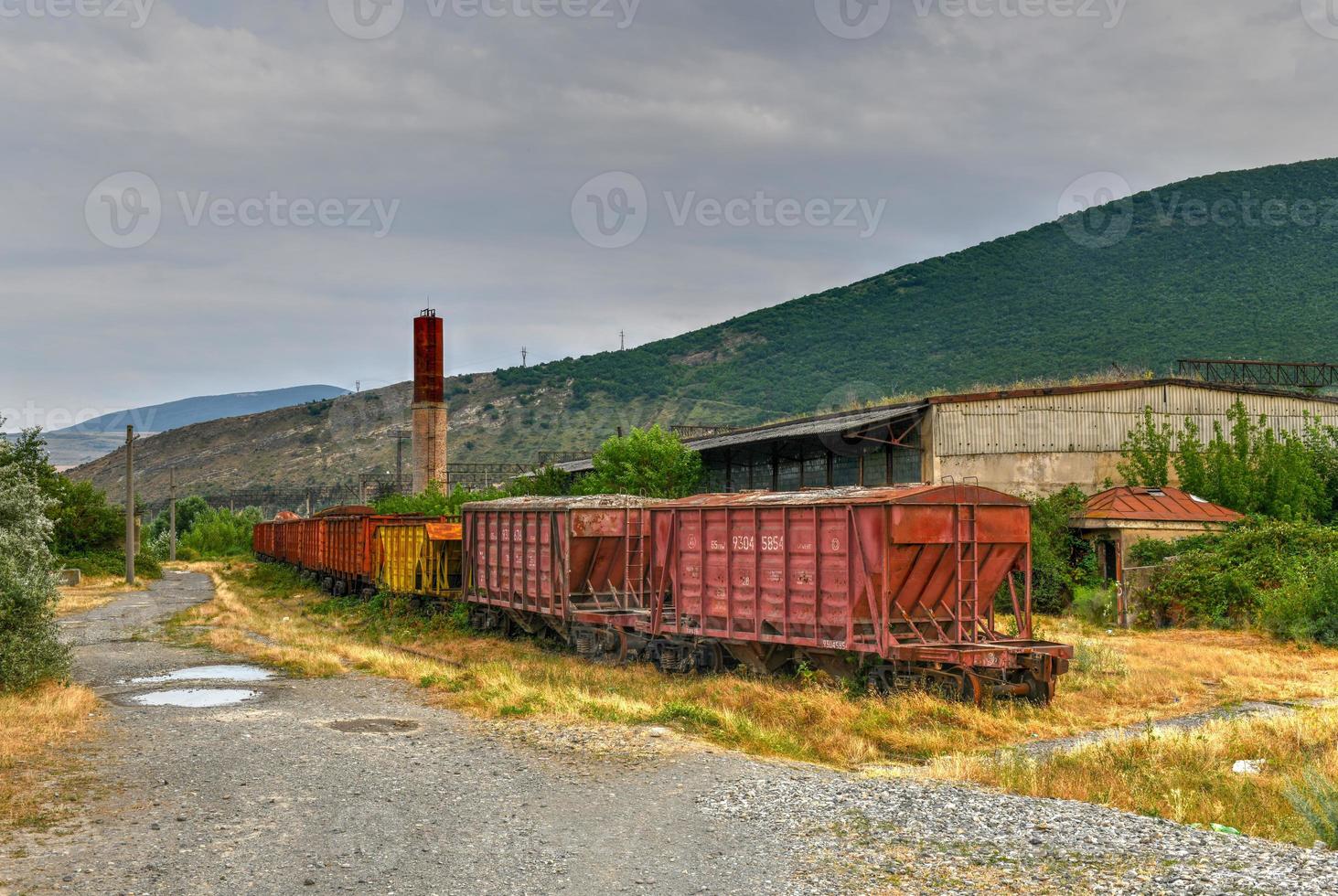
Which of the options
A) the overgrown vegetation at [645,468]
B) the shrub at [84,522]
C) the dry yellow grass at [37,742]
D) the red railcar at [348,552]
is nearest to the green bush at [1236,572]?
the overgrown vegetation at [645,468]

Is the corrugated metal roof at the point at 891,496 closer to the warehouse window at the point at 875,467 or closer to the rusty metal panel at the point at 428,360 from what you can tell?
the warehouse window at the point at 875,467

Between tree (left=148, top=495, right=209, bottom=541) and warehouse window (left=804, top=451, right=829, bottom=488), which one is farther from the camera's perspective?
tree (left=148, top=495, right=209, bottom=541)

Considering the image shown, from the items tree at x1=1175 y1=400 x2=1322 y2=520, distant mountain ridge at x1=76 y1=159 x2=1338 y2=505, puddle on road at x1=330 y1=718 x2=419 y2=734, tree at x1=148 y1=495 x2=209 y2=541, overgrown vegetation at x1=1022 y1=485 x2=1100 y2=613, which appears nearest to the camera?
puddle on road at x1=330 y1=718 x2=419 y2=734

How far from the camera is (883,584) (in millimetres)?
15016

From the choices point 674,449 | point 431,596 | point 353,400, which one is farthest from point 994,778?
point 353,400

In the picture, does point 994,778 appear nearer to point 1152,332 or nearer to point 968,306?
point 1152,332

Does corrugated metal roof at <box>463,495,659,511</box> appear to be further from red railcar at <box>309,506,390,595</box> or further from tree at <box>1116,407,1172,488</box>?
tree at <box>1116,407,1172,488</box>

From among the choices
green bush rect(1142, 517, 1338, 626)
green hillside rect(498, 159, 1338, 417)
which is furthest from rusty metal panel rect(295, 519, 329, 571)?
green hillside rect(498, 159, 1338, 417)

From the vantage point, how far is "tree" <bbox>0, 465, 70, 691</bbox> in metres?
15.5

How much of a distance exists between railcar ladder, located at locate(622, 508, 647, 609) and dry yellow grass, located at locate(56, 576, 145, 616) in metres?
18.7

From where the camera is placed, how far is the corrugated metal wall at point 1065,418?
113 ft

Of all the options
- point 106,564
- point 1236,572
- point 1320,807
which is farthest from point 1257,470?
point 106,564

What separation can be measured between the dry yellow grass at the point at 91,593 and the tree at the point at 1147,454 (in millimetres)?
33374

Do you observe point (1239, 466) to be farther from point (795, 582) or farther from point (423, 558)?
point (423, 558)
